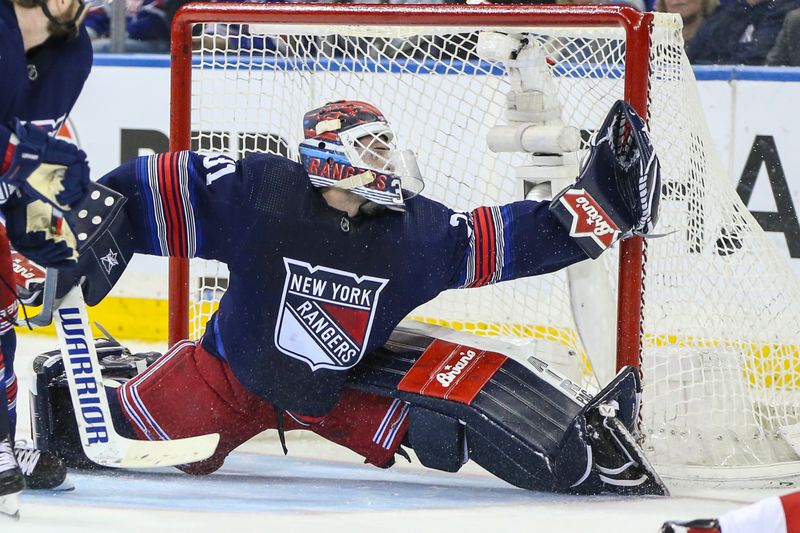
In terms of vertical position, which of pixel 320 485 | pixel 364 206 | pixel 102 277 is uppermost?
pixel 364 206

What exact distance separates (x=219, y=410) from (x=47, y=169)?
0.70m

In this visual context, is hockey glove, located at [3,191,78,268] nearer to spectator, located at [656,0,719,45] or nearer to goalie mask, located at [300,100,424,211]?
goalie mask, located at [300,100,424,211]

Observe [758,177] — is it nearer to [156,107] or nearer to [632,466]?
[632,466]

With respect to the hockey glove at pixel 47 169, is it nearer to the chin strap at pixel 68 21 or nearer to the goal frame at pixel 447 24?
the chin strap at pixel 68 21

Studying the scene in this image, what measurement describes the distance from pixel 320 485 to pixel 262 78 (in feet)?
3.78

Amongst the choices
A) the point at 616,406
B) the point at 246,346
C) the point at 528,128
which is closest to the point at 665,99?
the point at 528,128

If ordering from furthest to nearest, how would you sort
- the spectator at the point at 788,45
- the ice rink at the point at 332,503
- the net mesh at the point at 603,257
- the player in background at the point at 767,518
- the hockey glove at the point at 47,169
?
the spectator at the point at 788,45, the net mesh at the point at 603,257, the ice rink at the point at 332,503, the hockey glove at the point at 47,169, the player in background at the point at 767,518

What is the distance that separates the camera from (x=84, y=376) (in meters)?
2.42

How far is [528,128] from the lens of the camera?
8.73 ft

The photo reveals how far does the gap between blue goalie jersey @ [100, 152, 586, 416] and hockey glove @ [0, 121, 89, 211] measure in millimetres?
335

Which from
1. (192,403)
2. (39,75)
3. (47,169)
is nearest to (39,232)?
(47,169)

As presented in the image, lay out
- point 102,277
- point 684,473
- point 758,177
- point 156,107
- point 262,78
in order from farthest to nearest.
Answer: point 156,107 < point 758,177 < point 262,78 < point 684,473 < point 102,277

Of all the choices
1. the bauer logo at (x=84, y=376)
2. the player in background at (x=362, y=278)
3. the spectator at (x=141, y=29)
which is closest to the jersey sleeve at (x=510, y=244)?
the player in background at (x=362, y=278)

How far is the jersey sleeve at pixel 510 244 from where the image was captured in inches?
101
